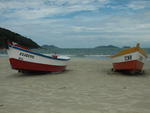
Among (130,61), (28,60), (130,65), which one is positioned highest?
(28,60)

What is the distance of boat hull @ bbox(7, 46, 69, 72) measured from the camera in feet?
32.3

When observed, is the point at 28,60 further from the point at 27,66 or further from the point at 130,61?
the point at 130,61

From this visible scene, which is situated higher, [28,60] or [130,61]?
[28,60]

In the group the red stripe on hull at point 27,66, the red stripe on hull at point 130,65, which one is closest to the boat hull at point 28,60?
the red stripe on hull at point 27,66

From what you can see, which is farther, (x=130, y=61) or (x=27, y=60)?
(x=130, y=61)

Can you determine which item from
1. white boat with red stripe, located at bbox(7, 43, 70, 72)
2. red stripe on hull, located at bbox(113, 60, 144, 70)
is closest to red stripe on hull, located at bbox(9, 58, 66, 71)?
white boat with red stripe, located at bbox(7, 43, 70, 72)

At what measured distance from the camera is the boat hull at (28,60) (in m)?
9.84

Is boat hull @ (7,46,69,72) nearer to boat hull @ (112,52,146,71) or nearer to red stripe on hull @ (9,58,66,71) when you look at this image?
red stripe on hull @ (9,58,66,71)

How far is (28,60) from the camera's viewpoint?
10031 mm

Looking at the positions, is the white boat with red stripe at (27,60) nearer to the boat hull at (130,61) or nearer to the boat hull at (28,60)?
the boat hull at (28,60)

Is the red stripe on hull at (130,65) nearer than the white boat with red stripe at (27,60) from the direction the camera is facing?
No

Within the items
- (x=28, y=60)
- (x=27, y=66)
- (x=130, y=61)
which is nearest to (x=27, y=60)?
(x=28, y=60)

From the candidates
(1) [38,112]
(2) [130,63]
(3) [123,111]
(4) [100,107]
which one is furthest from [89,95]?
(2) [130,63]

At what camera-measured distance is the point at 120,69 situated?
35.8 feet
